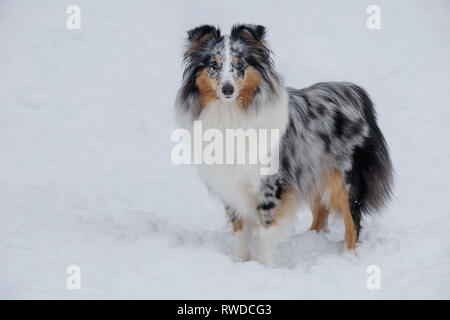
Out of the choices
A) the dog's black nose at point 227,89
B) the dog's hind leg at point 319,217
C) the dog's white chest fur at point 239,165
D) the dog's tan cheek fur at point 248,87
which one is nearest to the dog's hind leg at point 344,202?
the dog's hind leg at point 319,217

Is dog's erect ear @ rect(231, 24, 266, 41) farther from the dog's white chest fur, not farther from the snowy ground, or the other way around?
the snowy ground

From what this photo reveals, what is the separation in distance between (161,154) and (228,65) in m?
3.36

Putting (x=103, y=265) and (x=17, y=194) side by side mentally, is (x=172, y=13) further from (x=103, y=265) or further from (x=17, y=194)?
(x=103, y=265)

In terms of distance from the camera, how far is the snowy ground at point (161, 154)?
4.20m

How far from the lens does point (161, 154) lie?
24.6 ft

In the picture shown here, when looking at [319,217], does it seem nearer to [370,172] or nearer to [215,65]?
[370,172]

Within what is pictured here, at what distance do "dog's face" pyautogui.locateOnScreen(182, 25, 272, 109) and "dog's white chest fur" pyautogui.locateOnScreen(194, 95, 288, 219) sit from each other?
9 centimetres

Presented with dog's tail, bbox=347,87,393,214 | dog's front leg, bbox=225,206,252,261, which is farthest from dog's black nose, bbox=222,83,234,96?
dog's tail, bbox=347,87,393,214

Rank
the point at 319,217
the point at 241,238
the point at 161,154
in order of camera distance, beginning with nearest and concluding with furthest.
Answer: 1. the point at 241,238
2. the point at 319,217
3. the point at 161,154

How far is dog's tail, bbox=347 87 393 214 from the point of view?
5113 millimetres

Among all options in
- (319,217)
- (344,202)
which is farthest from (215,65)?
(319,217)

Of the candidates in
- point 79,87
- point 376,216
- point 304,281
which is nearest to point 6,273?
point 304,281

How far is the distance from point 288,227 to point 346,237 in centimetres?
66
